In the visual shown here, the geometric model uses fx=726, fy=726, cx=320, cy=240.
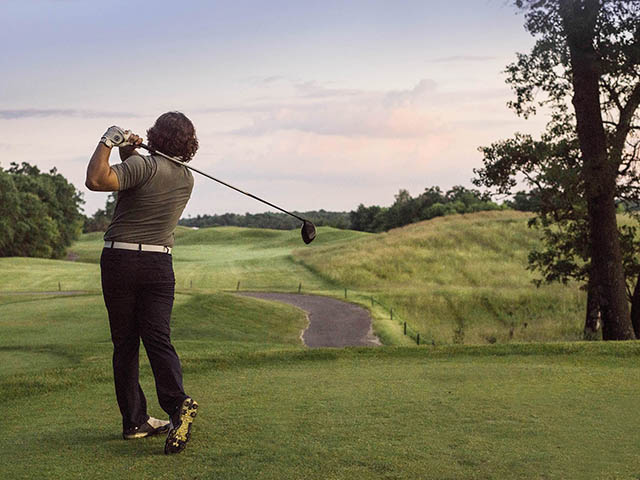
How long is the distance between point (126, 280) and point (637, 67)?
16466 mm

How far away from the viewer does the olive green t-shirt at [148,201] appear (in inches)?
192

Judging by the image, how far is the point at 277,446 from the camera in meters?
4.64

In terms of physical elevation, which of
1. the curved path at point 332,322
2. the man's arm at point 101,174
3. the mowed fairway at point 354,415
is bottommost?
the curved path at point 332,322

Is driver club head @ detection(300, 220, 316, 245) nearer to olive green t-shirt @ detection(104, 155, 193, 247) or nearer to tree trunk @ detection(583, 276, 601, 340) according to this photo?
olive green t-shirt @ detection(104, 155, 193, 247)

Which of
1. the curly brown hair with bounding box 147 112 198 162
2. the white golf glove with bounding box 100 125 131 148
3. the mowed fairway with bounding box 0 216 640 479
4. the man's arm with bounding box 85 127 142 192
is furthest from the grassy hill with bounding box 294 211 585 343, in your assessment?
the man's arm with bounding box 85 127 142 192

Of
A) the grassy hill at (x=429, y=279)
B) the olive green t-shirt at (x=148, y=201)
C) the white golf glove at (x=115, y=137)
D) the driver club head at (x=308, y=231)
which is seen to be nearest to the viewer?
the white golf glove at (x=115, y=137)

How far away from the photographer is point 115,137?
4.80m

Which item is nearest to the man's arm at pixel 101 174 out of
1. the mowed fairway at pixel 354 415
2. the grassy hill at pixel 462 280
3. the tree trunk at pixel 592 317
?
the mowed fairway at pixel 354 415

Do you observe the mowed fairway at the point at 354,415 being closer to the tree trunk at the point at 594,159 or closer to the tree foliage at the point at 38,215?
the tree trunk at the point at 594,159

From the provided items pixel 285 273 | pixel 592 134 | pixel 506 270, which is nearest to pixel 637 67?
pixel 592 134

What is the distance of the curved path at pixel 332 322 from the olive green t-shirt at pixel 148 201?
16.6 m

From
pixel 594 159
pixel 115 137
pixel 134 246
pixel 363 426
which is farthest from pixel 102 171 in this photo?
pixel 594 159

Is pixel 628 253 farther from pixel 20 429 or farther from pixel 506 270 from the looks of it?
pixel 506 270

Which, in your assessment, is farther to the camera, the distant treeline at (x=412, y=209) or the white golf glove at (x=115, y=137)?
the distant treeline at (x=412, y=209)
